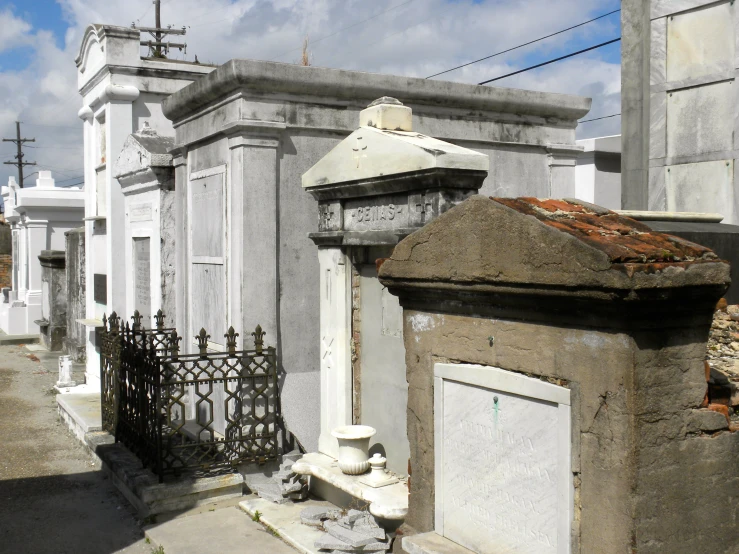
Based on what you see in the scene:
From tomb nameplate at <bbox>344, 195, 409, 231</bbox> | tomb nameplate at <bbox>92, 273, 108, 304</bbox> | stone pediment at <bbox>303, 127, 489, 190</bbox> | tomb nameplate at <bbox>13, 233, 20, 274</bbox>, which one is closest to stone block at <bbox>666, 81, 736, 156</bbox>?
stone pediment at <bbox>303, 127, 489, 190</bbox>

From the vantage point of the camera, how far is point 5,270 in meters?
28.8

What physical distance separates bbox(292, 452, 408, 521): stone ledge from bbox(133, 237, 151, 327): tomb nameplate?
13.0 feet

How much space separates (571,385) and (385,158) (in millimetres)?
2942

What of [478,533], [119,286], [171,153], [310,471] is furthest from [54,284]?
[478,533]

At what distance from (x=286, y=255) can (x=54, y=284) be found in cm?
1294

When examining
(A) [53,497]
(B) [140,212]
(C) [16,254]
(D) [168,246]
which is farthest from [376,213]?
(C) [16,254]

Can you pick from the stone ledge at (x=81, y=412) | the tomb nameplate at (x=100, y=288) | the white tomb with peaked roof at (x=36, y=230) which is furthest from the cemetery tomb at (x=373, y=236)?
the white tomb with peaked roof at (x=36, y=230)

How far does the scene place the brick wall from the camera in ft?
93.9

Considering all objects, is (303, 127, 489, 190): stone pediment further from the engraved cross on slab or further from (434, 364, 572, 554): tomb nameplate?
(434, 364, 572, 554): tomb nameplate

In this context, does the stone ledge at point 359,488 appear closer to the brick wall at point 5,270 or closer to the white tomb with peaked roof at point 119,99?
the white tomb with peaked roof at point 119,99

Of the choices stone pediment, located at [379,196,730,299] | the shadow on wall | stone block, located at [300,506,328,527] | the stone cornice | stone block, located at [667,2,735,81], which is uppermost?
stone block, located at [667,2,735,81]

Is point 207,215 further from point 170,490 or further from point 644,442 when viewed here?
point 644,442

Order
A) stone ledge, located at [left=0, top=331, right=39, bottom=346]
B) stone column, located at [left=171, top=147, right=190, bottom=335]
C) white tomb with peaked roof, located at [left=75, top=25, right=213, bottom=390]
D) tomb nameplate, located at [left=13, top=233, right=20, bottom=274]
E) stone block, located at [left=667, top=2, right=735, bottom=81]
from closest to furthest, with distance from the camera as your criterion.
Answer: stone block, located at [left=667, top=2, right=735, bottom=81]
stone column, located at [left=171, top=147, right=190, bottom=335]
white tomb with peaked roof, located at [left=75, top=25, right=213, bottom=390]
stone ledge, located at [left=0, top=331, right=39, bottom=346]
tomb nameplate, located at [left=13, top=233, right=20, bottom=274]

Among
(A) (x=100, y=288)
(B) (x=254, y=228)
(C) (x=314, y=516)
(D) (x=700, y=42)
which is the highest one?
(D) (x=700, y=42)
